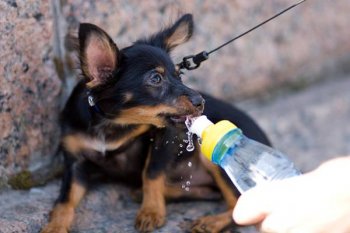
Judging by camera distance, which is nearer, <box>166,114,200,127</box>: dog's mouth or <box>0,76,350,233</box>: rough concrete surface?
<box>166,114,200,127</box>: dog's mouth

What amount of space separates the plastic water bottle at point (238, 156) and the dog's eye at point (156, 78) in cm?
85

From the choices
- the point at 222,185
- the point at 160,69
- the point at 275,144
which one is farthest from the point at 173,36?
the point at 275,144

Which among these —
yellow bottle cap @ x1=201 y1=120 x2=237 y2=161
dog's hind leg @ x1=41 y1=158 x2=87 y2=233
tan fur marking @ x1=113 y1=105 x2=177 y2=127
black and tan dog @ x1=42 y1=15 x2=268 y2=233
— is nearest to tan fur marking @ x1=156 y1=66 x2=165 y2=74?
black and tan dog @ x1=42 y1=15 x2=268 y2=233

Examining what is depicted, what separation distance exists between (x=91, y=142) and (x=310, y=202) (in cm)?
168

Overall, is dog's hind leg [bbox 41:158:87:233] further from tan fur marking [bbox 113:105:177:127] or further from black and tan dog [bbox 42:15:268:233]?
tan fur marking [bbox 113:105:177:127]

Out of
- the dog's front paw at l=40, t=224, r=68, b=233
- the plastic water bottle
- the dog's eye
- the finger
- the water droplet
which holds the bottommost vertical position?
the dog's front paw at l=40, t=224, r=68, b=233

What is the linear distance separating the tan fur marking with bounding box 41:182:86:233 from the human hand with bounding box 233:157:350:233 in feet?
4.52

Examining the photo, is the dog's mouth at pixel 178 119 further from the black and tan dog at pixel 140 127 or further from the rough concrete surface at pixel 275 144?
the rough concrete surface at pixel 275 144

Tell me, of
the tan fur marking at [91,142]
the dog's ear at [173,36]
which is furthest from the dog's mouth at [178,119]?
the dog's ear at [173,36]

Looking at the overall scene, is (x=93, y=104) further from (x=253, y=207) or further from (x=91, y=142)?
(x=253, y=207)

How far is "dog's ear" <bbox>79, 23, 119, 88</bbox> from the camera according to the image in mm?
2881

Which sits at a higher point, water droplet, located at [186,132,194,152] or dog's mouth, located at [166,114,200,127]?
dog's mouth, located at [166,114,200,127]

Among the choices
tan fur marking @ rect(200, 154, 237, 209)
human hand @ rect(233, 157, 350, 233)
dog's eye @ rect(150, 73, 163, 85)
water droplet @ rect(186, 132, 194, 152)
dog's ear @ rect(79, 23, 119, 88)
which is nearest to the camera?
human hand @ rect(233, 157, 350, 233)

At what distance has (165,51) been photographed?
333 cm
